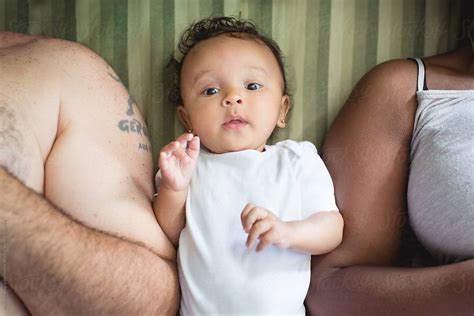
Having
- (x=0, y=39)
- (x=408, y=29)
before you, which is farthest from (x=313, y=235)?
(x=0, y=39)

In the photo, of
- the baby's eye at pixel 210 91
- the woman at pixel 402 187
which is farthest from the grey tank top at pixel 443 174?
the baby's eye at pixel 210 91

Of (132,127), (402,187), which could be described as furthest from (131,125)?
(402,187)

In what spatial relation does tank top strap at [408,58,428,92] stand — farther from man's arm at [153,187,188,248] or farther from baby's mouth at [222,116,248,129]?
man's arm at [153,187,188,248]

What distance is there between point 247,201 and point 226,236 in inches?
3.2

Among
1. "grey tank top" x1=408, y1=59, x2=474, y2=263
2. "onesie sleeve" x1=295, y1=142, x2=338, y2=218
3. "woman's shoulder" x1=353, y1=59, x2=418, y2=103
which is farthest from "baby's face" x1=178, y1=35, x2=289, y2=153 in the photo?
"grey tank top" x1=408, y1=59, x2=474, y2=263

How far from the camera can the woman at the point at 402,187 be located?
3.19ft

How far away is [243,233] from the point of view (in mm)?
991

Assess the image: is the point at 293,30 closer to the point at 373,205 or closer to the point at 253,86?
the point at 253,86

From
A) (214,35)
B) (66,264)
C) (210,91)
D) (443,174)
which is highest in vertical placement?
(214,35)

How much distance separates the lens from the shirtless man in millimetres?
865

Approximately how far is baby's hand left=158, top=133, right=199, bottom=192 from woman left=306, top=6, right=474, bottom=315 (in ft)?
1.09

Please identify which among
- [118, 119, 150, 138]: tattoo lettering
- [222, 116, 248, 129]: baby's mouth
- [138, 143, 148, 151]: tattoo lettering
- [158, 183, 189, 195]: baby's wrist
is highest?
[222, 116, 248, 129]: baby's mouth

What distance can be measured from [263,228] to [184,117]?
426mm

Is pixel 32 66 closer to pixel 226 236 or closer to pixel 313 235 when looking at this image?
pixel 226 236
